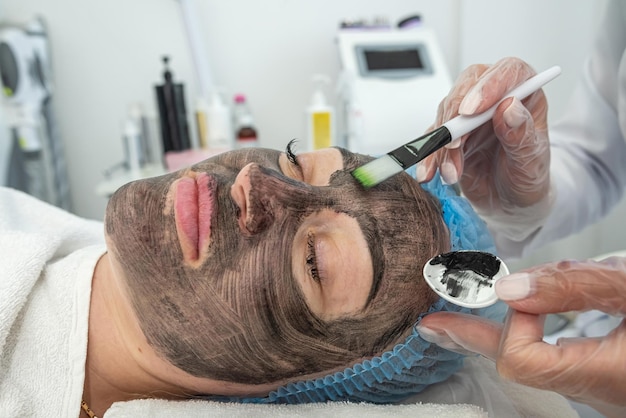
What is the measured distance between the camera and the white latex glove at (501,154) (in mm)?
869

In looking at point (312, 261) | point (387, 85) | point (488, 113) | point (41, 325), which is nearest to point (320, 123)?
point (387, 85)

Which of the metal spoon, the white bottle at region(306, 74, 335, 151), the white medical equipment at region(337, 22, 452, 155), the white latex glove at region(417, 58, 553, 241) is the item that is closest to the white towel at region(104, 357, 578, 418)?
the metal spoon

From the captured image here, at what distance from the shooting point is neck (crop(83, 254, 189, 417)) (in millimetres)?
847

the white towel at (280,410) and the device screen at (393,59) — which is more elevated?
the device screen at (393,59)

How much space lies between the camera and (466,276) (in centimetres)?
72

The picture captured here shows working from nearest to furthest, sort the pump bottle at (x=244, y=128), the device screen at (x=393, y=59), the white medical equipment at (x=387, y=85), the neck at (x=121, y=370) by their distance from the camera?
the neck at (x=121, y=370), the white medical equipment at (x=387, y=85), the device screen at (x=393, y=59), the pump bottle at (x=244, y=128)

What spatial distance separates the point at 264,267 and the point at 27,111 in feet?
4.73

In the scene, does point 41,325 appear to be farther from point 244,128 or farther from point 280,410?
point 244,128

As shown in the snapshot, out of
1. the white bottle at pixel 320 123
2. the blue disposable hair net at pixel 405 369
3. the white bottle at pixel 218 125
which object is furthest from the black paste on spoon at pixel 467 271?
the white bottle at pixel 218 125

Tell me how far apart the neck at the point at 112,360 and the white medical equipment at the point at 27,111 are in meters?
1.10

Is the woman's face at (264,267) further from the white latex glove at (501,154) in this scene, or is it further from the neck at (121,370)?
the white latex glove at (501,154)

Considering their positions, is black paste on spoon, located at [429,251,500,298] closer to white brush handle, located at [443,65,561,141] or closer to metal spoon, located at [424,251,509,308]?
metal spoon, located at [424,251,509,308]

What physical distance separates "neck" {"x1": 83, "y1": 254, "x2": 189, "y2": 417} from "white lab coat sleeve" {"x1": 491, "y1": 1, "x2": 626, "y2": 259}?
906 millimetres

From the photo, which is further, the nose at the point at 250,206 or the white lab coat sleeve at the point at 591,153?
the white lab coat sleeve at the point at 591,153
